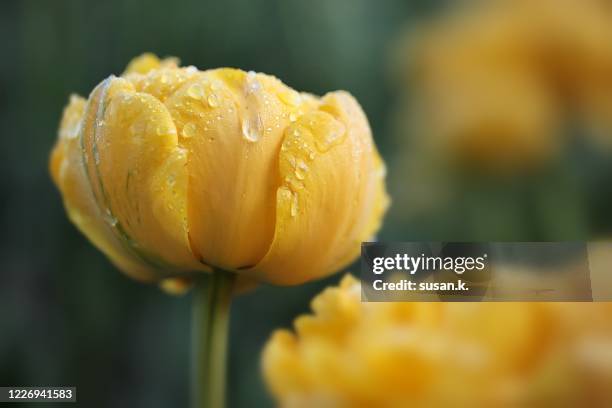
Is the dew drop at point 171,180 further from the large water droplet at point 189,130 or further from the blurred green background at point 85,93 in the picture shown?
the blurred green background at point 85,93

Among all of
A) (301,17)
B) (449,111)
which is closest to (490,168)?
(449,111)

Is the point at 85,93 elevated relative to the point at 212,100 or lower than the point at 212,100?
elevated

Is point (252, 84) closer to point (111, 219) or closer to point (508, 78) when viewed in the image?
point (111, 219)

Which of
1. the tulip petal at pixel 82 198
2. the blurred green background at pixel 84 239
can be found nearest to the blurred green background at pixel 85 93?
the blurred green background at pixel 84 239

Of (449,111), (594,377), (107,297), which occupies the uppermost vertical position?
(449,111)

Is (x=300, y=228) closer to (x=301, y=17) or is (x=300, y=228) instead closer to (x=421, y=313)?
(x=421, y=313)

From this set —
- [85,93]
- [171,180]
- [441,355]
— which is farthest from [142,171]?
[85,93]

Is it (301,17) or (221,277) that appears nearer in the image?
(221,277)
